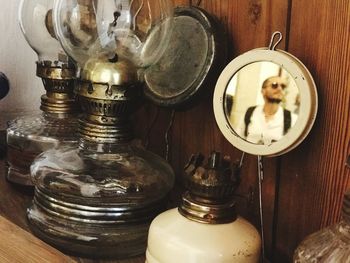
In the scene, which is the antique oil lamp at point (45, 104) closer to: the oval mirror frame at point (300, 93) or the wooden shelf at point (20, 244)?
the wooden shelf at point (20, 244)

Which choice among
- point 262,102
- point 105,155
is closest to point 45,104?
point 105,155

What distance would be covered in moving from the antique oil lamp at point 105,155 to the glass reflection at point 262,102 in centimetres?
15

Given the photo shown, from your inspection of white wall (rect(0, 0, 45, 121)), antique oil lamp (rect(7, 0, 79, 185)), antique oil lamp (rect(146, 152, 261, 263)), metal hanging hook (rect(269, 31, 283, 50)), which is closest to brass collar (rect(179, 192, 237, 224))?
antique oil lamp (rect(146, 152, 261, 263))

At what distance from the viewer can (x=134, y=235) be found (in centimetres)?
84

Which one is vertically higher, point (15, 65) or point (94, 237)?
point (15, 65)

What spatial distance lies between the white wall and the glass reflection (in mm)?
724

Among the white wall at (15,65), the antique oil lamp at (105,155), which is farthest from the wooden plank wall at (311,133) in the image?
the white wall at (15,65)

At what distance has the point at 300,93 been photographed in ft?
2.38

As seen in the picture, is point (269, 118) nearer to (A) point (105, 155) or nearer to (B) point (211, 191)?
(B) point (211, 191)

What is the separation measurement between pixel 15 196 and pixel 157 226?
42 centimetres

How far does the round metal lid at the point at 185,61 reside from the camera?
878 millimetres

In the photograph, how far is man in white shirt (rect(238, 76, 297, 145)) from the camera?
74 cm

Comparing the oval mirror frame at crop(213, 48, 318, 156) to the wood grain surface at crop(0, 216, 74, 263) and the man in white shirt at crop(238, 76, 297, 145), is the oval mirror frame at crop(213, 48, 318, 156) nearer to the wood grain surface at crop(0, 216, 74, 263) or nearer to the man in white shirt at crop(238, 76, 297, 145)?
the man in white shirt at crop(238, 76, 297, 145)

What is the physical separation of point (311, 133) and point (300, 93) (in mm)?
67
